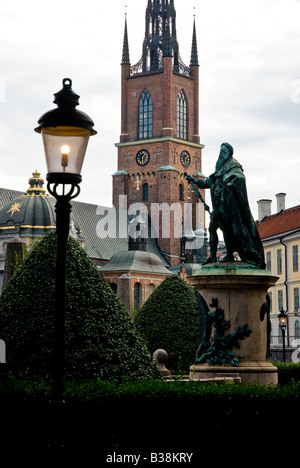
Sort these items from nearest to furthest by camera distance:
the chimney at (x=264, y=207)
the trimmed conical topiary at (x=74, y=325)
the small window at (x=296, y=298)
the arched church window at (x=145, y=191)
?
the trimmed conical topiary at (x=74, y=325)
the small window at (x=296, y=298)
the chimney at (x=264, y=207)
the arched church window at (x=145, y=191)

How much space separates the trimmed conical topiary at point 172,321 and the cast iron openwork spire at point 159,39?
269ft

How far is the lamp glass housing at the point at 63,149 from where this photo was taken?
8656mm

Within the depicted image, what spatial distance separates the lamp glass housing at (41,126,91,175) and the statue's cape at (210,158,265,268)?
7.23 m

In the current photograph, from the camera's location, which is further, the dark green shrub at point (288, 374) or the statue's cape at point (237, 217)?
the dark green shrub at point (288, 374)

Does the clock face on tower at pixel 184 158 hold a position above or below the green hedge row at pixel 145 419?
above

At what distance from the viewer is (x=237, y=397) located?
9.53m

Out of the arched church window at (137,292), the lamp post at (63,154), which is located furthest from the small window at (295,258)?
the lamp post at (63,154)

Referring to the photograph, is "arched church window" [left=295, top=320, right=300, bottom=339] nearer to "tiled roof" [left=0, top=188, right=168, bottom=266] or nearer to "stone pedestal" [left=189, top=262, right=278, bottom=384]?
"tiled roof" [left=0, top=188, right=168, bottom=266]

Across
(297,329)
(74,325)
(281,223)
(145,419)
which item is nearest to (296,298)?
(297,329)

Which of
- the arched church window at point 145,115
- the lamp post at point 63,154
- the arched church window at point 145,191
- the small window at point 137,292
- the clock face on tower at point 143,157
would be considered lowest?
the lamp post at point 63,154

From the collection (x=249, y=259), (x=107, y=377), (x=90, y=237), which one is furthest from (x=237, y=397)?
(x=90, y=237)

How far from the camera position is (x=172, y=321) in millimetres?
26141

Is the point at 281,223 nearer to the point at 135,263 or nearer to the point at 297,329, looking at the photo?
the point at 297,329

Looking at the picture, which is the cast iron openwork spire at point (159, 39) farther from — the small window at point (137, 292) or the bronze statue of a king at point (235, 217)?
the bronze statue of a king at point (235, 217)
